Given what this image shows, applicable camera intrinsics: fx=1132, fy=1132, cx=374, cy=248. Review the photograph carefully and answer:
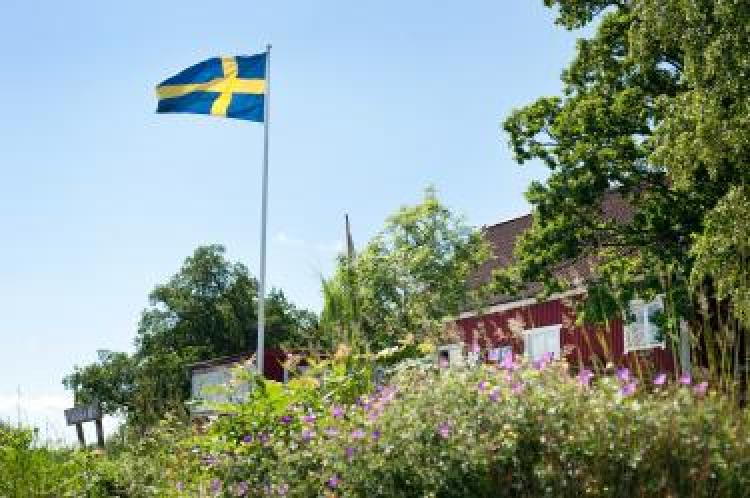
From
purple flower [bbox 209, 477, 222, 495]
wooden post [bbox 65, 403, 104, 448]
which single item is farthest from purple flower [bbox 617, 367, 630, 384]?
wooden post [bbox 65, 403, 104, 448]

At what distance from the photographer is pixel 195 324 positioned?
68.0 metres

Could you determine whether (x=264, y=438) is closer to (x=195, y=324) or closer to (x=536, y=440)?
(x=536, y=440)

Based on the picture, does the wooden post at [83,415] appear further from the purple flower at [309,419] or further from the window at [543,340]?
the purple flower at [309,419]

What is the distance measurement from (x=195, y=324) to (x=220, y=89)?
46.7m

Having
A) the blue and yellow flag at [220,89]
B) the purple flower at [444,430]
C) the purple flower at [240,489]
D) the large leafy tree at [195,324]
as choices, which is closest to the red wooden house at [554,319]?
the blue and yellow flag at [220,89]

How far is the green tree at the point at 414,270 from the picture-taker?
1442 inches

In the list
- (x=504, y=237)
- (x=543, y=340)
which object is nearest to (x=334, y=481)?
(x=543, y=340)

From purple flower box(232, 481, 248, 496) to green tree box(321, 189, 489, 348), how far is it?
89.1 feet

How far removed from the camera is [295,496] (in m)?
7.52

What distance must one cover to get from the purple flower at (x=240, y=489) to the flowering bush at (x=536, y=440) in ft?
3.15

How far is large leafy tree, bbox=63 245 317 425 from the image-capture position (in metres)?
66.5

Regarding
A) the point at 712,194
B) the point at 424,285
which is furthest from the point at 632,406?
the point at 424,285

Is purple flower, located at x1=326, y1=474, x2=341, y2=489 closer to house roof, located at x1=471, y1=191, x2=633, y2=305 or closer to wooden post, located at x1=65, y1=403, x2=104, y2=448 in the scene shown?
wooden post, located at x1=65, y1=403, x2=104, y2=448

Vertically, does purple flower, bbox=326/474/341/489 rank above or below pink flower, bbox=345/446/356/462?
below
